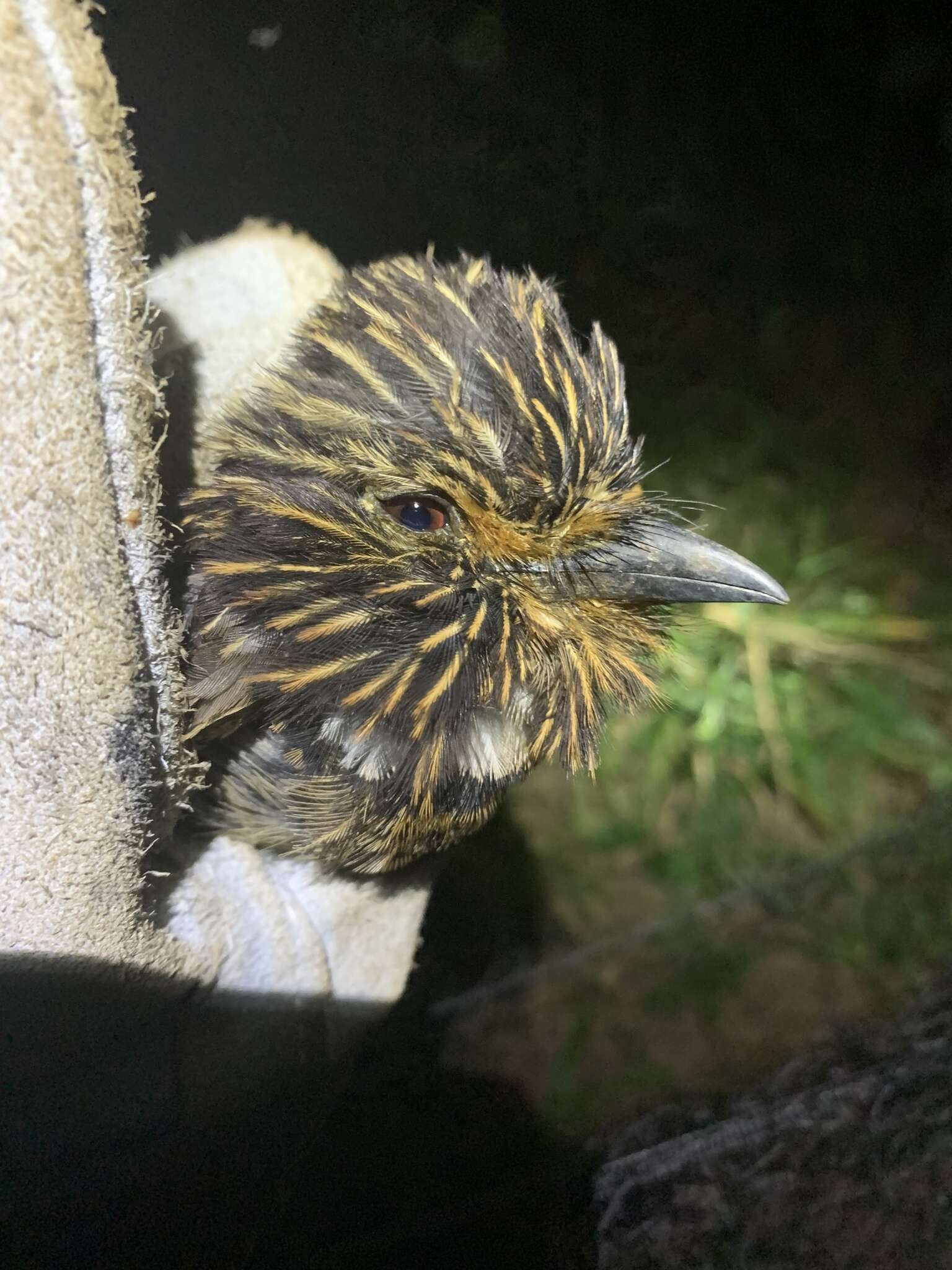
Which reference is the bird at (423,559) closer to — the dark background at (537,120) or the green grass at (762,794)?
the dark background at (537,120)

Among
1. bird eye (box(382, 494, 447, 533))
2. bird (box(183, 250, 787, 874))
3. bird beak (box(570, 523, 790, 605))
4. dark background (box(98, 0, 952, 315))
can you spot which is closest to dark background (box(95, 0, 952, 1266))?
dark background (box(98, 0, 952, 315))

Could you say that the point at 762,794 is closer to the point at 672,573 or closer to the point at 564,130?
the point at 672,573

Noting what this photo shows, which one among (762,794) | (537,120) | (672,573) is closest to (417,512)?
(672,573)

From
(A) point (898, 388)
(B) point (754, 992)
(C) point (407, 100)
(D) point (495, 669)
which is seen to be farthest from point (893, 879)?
(C) point (407, 100)

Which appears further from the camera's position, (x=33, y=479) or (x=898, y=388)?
(x=898, y=388)

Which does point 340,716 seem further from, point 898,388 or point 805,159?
point 898,388

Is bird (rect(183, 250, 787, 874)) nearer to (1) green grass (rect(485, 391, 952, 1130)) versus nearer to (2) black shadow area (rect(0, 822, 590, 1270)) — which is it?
(2) black shadow area (rect(0, 822, 590, 1270))
